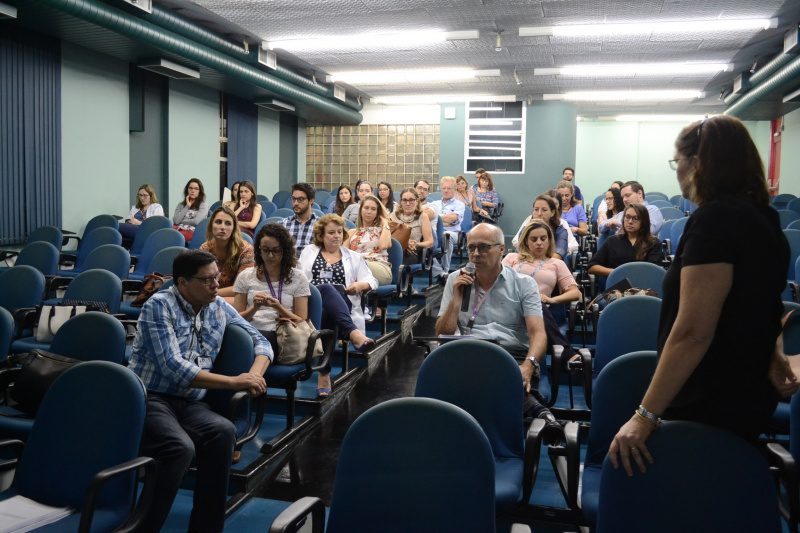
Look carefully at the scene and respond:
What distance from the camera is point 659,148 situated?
1722 cm

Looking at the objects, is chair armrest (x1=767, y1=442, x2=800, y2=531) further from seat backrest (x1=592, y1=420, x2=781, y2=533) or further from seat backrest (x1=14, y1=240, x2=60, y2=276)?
seat backrest (x1=14, y1=240, x2=60, y2=276)

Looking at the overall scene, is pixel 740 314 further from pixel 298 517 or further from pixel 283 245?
pixel 283 245

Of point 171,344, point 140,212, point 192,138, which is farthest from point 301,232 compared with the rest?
point 192,138

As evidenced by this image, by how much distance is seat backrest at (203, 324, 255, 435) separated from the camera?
2754mm

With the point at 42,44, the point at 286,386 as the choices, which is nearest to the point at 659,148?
the point at 42,44

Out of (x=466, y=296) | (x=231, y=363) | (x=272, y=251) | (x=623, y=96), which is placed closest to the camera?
(x=231, y=363)

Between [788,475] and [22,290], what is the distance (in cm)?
437

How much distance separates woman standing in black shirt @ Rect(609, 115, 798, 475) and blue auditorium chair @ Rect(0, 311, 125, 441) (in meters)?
2.17

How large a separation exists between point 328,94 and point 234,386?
9899mm

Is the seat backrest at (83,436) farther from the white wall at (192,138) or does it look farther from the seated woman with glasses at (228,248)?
the white wall at (192,138)

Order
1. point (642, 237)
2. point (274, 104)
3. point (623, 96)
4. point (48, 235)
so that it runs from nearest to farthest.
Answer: point (642, 237) < point (48, 235) < point (274, 104) < point (623, 96)

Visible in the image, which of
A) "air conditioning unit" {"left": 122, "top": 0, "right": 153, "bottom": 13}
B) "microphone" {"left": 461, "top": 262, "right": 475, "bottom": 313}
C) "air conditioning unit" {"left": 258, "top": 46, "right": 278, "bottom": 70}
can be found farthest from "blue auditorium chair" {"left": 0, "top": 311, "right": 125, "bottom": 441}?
"air conditioning unit" {"left": 258, "top": 46, "right": 278, "bottom": 70}

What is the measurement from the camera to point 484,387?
93.7 inches

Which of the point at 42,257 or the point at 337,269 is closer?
the point at 337,269
